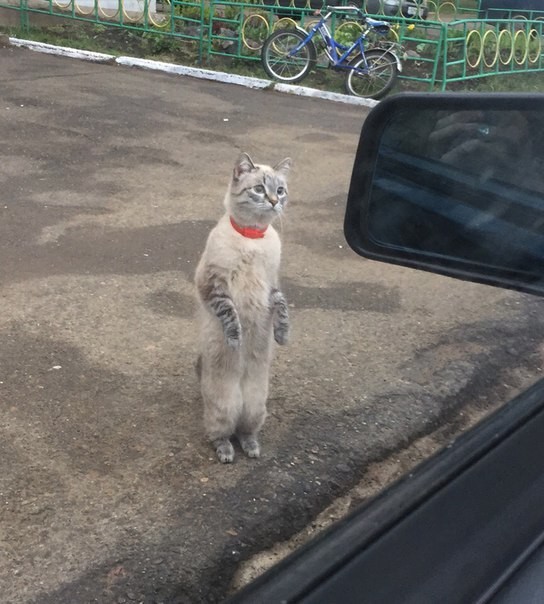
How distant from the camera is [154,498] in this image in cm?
328

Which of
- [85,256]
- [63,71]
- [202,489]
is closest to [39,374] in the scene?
[202,489]

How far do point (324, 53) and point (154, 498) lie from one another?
971cm

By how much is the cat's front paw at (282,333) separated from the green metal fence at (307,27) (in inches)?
339

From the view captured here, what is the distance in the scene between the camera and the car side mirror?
7.69ft

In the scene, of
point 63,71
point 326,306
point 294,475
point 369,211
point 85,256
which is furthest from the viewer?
point 63,71

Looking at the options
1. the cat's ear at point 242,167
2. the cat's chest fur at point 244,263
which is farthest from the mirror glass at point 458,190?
the cat's ear at point 242,167

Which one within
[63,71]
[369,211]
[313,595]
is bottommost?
[63,71]

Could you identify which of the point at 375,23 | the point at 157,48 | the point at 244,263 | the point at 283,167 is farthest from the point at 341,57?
the point at 244,263

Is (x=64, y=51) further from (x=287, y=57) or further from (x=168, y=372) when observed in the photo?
(x=168, y=372)

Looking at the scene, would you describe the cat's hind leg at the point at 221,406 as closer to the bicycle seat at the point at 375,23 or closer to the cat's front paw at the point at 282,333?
the cat's front paw at the point at 282,333

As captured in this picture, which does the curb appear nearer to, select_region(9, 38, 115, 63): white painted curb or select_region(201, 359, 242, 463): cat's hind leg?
select_region(9, 38, 115, 63): white painted curb

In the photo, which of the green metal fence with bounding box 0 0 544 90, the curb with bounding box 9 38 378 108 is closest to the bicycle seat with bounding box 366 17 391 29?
the green metal fence with bounding box 0 0 544 90

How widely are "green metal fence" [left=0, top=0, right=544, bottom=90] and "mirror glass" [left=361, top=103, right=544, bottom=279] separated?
9.02 metres

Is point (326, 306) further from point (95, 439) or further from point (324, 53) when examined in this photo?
point (324, 53)
